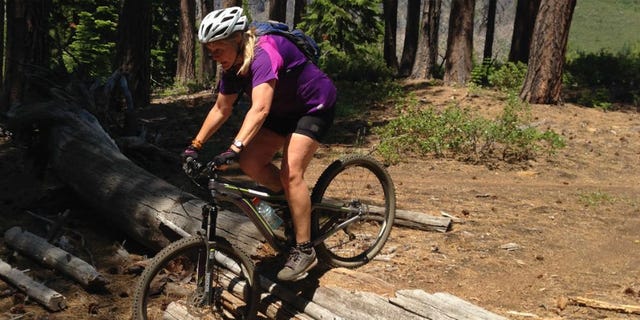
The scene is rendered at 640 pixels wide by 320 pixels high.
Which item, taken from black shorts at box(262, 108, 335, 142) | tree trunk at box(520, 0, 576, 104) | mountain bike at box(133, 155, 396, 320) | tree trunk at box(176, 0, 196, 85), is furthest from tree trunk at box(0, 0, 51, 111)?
tree trunk at box(176, 0, 196, 85)

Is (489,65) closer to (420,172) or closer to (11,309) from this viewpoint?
(420,172)

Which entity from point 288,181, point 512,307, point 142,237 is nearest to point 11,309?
point 142,237

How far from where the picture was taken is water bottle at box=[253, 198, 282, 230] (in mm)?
4797

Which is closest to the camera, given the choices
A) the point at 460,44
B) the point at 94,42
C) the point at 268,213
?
the point at 268,213

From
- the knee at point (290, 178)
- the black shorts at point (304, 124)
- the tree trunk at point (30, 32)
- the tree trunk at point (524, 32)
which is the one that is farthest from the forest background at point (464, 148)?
the tree trunk at point (524, 32)

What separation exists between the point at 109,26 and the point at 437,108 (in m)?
22.1

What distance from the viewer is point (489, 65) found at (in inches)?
869

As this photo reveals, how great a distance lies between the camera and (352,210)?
5.51m

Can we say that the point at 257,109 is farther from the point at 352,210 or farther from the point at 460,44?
the point at 460,44

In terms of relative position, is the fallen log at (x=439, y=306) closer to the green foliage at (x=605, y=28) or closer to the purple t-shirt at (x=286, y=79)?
the purple t-shirt at (x=286, y=79)

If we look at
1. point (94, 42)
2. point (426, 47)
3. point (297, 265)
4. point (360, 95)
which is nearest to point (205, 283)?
point (297, 265)

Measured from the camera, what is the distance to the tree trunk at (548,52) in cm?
1379

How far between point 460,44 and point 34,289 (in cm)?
1649

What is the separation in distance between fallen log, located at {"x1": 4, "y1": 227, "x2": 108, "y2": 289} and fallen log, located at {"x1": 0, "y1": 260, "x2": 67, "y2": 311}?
0.34 meters
